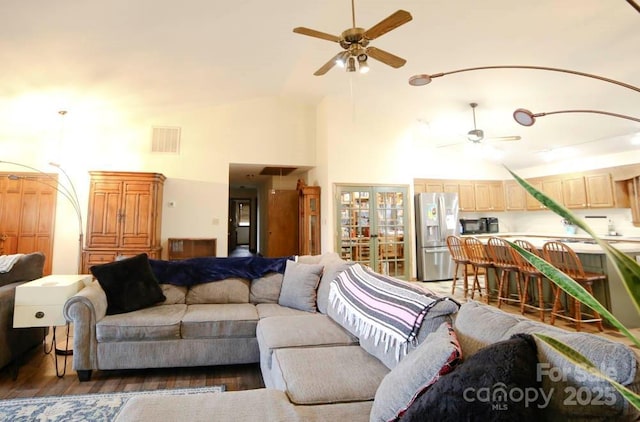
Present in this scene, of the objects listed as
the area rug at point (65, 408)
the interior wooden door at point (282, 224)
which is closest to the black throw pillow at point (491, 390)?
the area rug at point (65, 408)

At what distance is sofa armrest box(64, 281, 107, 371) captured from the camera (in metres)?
2.39

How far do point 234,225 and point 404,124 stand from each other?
7545 millimetres

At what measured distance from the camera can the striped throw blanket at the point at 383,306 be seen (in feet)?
5.35

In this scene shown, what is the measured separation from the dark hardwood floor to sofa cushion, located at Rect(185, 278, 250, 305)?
60 centimetres

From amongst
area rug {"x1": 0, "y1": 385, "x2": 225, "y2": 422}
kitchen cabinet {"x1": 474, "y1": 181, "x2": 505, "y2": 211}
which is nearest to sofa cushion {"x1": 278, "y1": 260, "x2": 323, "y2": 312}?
area rug {"x1": 0, "y1": 385, "x2": 225, "y2": 422}

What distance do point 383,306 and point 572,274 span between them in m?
2.98

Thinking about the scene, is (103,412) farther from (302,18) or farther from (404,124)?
(404,124)

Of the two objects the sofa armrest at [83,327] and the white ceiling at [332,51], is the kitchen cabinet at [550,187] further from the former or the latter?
the sofa armrest at [83,327]

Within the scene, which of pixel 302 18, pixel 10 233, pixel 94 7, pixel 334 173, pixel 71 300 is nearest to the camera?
pixel 71 300

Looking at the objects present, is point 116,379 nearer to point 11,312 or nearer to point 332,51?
point 11,312

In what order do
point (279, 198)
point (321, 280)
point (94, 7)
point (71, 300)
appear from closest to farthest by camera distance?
point (71, 300), point (94, 7), point (321, 280), point (279, 198)

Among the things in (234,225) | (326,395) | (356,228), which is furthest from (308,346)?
(234,225)

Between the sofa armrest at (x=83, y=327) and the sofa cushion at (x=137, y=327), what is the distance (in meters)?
0.06

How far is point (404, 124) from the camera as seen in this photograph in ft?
20.3
